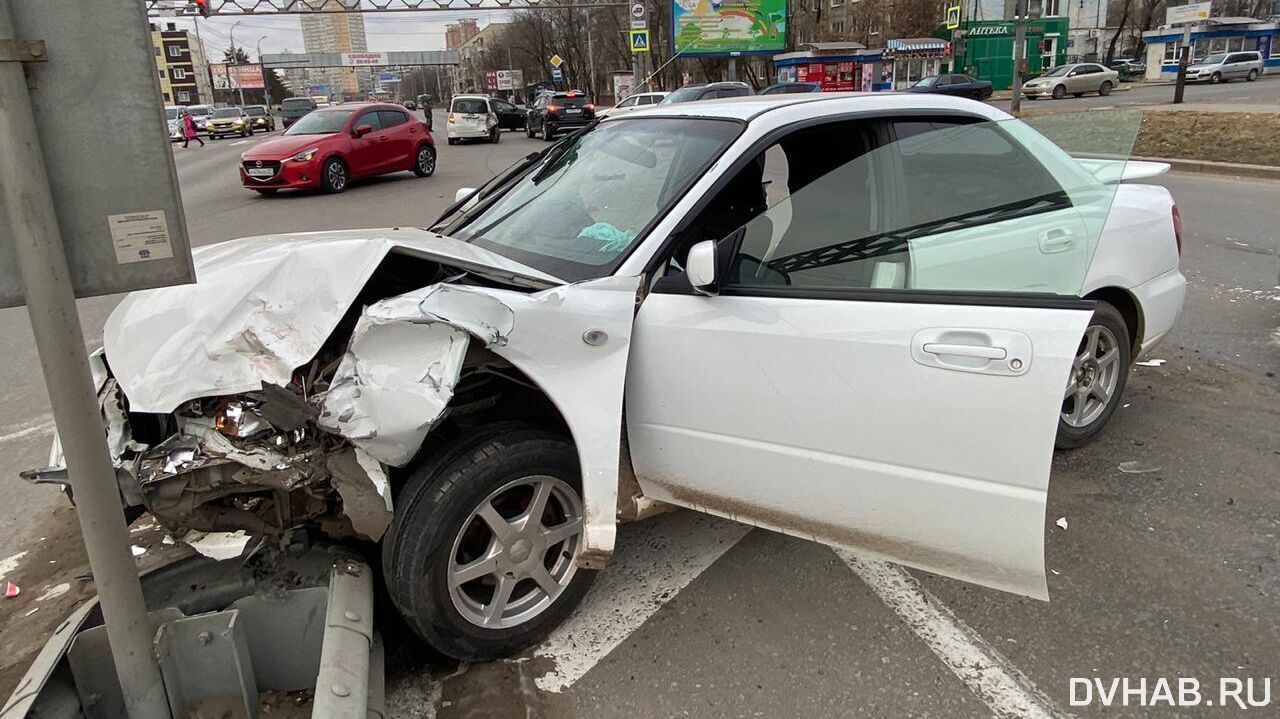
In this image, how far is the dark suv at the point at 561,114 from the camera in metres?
29.4

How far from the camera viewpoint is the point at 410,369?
94.3 inches

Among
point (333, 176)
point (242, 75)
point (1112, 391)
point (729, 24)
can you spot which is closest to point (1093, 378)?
A: point (1112, 391)

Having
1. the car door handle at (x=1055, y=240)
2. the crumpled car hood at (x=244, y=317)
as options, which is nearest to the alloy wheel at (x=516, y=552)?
the crumpled car hood at (x=244, y=317)

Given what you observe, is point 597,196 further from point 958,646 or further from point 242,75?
point 242,75

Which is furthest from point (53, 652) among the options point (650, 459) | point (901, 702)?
point (901, 702)

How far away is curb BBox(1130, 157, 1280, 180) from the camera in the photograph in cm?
1294

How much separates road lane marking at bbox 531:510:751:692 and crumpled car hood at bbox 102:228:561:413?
4.09 ft

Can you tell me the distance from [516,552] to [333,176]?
15362 mm

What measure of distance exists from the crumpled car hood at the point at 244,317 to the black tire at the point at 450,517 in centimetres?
54

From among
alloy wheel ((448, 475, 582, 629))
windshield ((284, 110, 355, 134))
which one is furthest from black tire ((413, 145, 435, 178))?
alloy wheel ((448, 475, 582, 629))

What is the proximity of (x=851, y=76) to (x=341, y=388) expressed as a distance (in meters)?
43.5

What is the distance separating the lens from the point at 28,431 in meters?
4.87

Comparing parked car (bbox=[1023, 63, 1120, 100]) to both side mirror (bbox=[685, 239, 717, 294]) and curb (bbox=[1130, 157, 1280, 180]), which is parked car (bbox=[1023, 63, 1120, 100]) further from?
side mirror (bbox=[685, 239, 717, 294])

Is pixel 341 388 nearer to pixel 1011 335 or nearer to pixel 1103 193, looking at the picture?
pixel 1011 335
